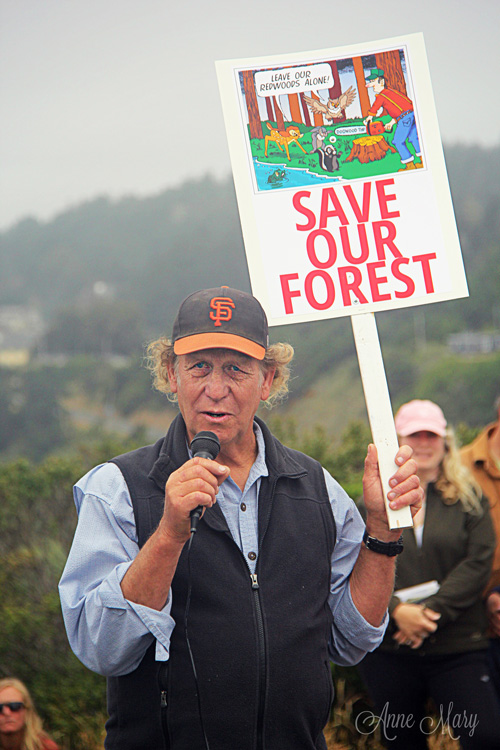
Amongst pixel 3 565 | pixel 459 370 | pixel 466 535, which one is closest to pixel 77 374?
pixel 459 370

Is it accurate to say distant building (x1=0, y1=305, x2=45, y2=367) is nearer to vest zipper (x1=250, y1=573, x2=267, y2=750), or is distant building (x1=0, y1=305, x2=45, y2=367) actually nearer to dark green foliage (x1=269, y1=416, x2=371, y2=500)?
dark green foliage (x1=269, y1=416, x2=371, y2=500)

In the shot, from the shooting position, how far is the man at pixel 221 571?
6.48 feet

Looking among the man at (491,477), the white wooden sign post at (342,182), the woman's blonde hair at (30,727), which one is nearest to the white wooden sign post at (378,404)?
the white wooden sign post at (342,182)

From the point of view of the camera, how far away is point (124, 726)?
2066 mm

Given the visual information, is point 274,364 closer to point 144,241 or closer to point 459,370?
point 459,370

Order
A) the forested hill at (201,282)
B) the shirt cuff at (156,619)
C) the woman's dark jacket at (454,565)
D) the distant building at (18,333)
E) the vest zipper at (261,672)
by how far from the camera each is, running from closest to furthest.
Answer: the shirt cuff at (156,619) < the vest zipper at (261,672) < the woman's dark jacket at (454,565) < the forested hill at (201,282) < the distant building at (18,333)

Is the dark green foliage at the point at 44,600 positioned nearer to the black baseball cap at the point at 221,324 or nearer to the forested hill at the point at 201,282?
the black baseball cap at the point at 221,324

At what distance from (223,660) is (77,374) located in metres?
41.0

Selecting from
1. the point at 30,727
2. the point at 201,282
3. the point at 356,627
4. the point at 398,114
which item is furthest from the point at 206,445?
the point at 201,282

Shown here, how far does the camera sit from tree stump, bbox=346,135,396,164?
2.41 metres

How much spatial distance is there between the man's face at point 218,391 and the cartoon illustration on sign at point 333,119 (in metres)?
0.56

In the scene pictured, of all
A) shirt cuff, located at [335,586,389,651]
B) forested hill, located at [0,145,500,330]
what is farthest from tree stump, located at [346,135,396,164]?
forested hill, located at [0,145,500,330]

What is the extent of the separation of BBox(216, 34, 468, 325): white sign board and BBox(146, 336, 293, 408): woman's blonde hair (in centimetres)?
17

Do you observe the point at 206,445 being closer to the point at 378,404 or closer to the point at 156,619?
the point at 156,619
